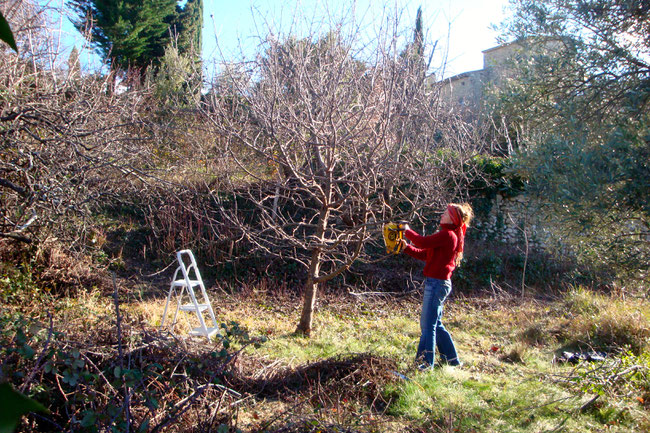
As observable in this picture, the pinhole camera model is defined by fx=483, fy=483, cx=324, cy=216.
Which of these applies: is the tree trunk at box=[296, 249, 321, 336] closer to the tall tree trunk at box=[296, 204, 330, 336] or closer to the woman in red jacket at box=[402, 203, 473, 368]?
the tall tree trunk at box=[296, 204, 330, 336]

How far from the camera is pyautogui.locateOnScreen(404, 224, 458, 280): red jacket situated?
4.32m

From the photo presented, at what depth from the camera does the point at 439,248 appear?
441cm

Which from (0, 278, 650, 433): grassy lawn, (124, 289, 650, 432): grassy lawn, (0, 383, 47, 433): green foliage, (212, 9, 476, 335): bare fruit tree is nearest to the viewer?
(0, 383, 47, 433): green foliage

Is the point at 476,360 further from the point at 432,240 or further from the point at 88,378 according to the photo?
the point at 88,378

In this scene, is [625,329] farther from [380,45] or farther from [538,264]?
[538,264]

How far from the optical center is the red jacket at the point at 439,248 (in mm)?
4316

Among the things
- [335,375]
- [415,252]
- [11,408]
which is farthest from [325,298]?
[11,408]

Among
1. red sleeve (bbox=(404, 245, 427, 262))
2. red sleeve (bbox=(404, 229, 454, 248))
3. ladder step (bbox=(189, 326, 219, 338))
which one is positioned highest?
red sleeve (bbox=(404, 229, 454, 248))

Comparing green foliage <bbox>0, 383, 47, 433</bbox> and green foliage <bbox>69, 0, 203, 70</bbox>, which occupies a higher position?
green foliage <bbox>69, 0, 203, 70</bbox>

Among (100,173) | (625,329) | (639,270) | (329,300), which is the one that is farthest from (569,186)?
(100,173)

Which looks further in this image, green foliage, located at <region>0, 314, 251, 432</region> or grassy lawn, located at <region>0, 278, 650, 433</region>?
grassy lawn, located at <region>0, 278, 650, 433</region>

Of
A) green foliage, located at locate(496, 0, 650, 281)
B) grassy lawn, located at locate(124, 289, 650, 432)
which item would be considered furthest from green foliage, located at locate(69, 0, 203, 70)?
green foliage, located at locate(496, 0, 650, 281)

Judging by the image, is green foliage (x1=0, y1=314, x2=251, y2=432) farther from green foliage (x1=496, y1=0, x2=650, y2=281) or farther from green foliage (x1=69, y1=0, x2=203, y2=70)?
green foliage (x1=69, y1=0, x2=203, y2=70)

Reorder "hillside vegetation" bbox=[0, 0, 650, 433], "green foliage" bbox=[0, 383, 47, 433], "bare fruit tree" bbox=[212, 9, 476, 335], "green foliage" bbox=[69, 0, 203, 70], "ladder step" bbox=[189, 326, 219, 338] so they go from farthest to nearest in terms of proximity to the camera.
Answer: "green foliage" bbox=[69, 0, 203, 70] < "ladder step" bbox=[189, 326, 219, 338] < "bare fruit tree" bbox=[212, 9, 476, 335] < "hillside vegetation" bbox=[0, 0, 650, 433] < "green foliage" bbox=[0, 383, 47, 433]
